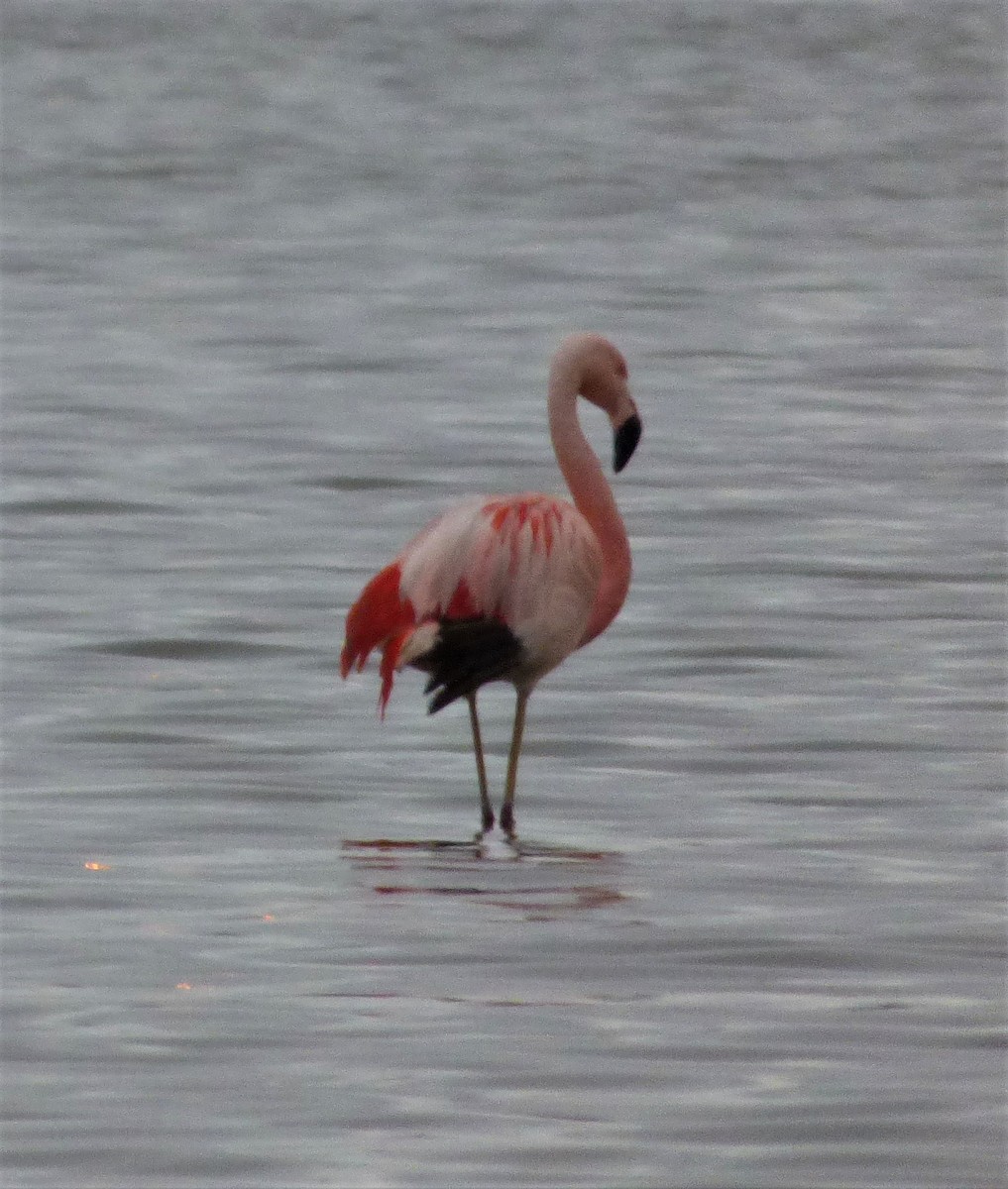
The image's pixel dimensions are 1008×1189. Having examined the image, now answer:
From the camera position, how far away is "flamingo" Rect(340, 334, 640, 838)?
7.95 meters

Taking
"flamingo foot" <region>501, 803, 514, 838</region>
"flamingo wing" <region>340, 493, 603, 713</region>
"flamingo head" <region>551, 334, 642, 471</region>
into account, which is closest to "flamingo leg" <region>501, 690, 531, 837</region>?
"flamingo foot" <region>501, 803, 514, 838</region>

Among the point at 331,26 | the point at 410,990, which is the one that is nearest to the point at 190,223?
the point at 410,990

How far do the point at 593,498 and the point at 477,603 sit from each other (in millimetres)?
548

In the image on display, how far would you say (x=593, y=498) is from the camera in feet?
27.4

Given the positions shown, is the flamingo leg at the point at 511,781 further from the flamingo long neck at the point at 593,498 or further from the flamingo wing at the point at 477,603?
the flamingo long neck at the point at 593,498

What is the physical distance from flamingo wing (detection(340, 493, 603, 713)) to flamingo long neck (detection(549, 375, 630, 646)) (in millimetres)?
156

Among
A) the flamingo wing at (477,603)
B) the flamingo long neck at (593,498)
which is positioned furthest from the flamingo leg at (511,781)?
the flamingo long neck at (593,498)

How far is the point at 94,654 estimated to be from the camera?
33.4 feet

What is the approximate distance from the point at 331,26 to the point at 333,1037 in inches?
1832

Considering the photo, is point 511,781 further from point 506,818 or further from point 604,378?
point 604,378

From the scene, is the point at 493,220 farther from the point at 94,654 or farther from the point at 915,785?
the point at 915,785

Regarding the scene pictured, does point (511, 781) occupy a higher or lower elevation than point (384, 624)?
lower

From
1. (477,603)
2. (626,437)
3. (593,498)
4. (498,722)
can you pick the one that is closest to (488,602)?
(477,603)

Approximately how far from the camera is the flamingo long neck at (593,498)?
27.2 ft
